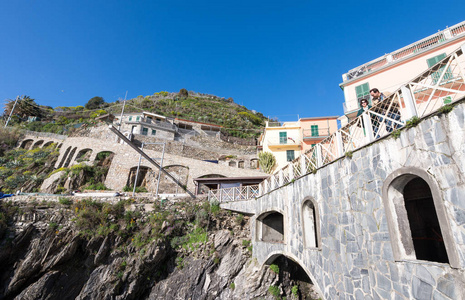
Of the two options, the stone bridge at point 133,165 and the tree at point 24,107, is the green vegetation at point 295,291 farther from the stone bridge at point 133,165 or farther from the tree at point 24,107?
the tree at point 24,107

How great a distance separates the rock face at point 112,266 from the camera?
12.1m

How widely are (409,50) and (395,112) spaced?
1379cm

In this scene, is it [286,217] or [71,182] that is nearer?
[286,217]

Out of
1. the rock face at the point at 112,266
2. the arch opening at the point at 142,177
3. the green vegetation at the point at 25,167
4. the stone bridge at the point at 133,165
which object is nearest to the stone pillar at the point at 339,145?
the rock face at the point at 112,266

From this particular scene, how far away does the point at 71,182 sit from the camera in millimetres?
21234

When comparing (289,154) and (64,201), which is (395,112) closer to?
(64,201)

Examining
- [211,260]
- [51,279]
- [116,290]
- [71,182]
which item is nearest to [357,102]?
[211,260]

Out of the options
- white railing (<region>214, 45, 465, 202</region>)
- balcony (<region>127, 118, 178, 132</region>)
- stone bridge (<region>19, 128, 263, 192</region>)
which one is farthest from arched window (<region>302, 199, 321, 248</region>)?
balcony (<region>127, 118, 178, 132</region>)

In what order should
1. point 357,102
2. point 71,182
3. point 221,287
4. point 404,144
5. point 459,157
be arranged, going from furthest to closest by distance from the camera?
point 71,182
point 357,102
point 221,287
point 404,144
point 459,157

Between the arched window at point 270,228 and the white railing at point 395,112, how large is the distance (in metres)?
4.55

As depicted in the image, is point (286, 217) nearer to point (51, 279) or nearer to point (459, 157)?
point (459, 157)

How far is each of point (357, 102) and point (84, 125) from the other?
35.4 meters

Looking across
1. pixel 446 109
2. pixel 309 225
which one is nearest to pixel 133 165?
pixel 309 225

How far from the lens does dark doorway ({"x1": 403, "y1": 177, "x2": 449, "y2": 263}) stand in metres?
6.61
